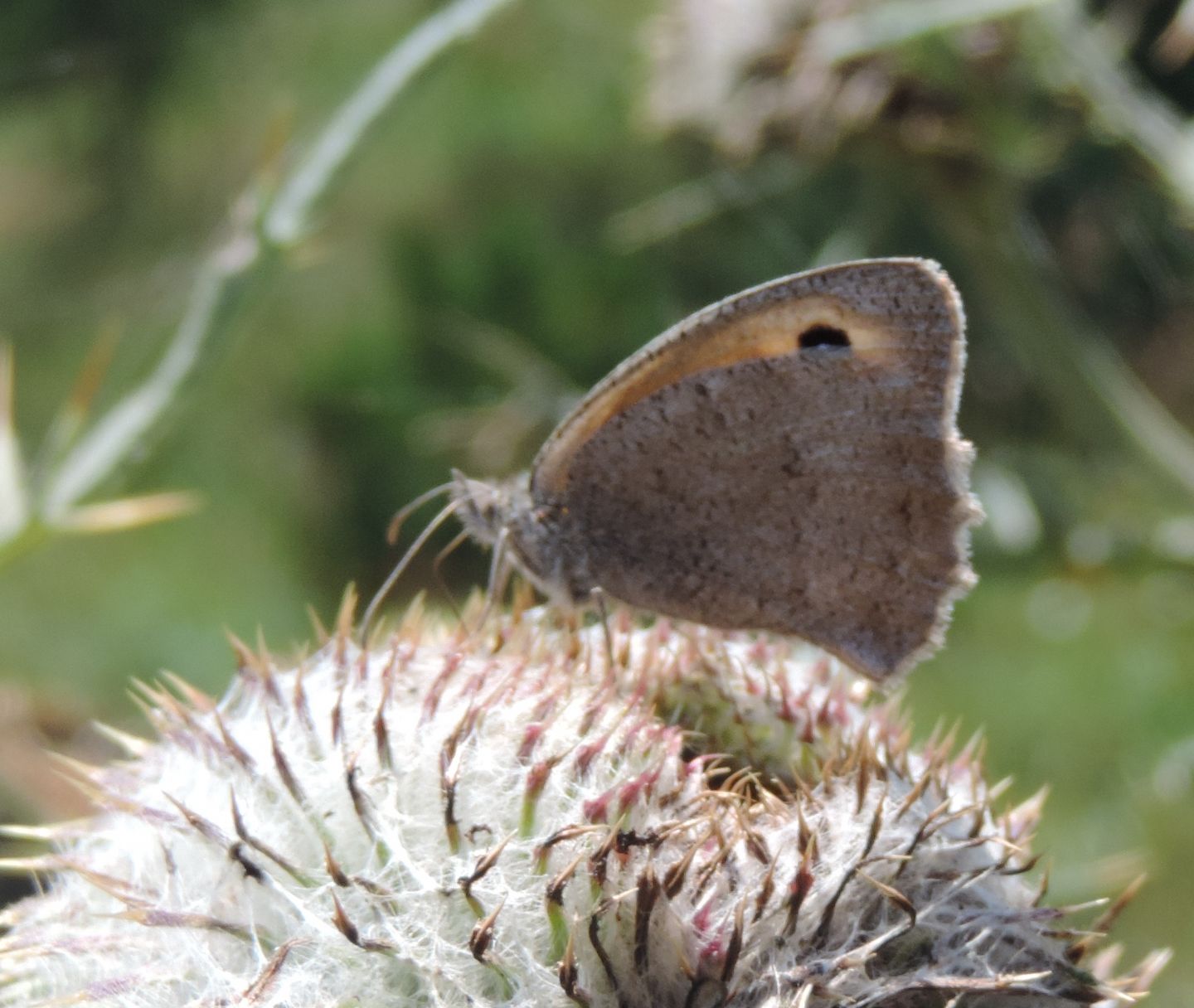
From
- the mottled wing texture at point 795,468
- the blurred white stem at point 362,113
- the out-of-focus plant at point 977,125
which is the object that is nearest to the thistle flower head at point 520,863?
the mottled wing texture at point 795,468

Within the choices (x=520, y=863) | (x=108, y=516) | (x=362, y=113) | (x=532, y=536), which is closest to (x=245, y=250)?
(x=362, y=113)

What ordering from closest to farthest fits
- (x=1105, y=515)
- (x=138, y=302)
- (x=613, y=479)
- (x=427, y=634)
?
(x=427, y=634)
(x=613, y=479)
(x=1105, y=515)
(x=138, y=302)

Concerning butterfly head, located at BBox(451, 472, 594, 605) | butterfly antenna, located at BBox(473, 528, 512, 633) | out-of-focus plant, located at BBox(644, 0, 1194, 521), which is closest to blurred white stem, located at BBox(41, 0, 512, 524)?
butterfly head, located at BBox(451, 472, 594, 605)

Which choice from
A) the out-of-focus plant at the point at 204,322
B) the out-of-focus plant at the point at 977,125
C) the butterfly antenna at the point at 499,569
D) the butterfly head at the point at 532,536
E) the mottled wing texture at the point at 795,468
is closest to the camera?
the mottled wing texture at the point at 795,468

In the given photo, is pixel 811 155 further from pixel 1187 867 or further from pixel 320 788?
pixel 320 788

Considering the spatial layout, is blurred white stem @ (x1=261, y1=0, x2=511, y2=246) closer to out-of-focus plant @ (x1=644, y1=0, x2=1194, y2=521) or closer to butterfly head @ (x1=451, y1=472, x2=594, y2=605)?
butterfly head @ (x1=451, y1=472, x2=594, y2=605)

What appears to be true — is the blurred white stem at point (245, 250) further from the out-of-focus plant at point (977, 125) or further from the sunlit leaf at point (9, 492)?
the out-of-focus plant at point (977, 125)

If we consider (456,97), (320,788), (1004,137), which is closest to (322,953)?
(320,788)

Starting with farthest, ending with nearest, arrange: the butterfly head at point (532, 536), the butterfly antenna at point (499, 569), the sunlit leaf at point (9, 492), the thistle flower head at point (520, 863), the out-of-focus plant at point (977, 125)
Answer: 1. the out-of-focus plant at point (977, 125)
2. the sunlit leaf at point (9, 492)
3. the butterfly head at point (532, 536)
4. the butterfly antenna at point (499, 569)
5. the thistle flower head at point (520, 863)
